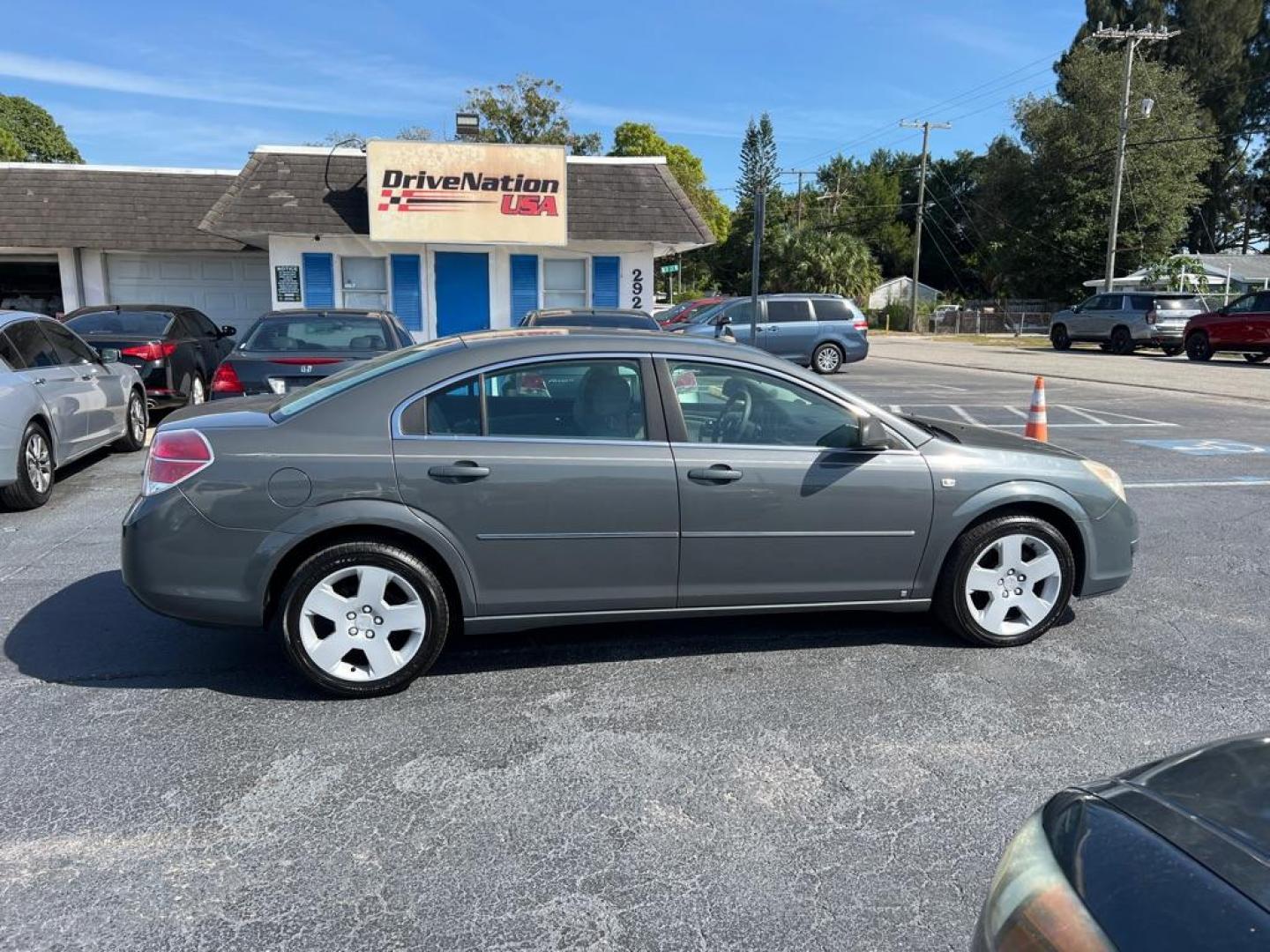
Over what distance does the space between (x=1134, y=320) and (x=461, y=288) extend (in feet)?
68.6

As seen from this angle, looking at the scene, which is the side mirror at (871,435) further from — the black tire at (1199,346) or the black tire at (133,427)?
the black tire at (1199,346)

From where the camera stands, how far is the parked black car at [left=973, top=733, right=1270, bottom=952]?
137cm

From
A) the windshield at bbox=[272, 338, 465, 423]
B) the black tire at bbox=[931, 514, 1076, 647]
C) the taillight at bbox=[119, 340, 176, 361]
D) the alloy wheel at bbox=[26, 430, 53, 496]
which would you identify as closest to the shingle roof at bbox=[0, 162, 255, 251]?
the taillight at bbox=[119, 340, 176, 361]

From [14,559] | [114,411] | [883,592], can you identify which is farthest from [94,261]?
[883,592]

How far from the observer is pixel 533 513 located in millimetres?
3893

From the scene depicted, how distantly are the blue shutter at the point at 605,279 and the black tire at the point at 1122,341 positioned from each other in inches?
713

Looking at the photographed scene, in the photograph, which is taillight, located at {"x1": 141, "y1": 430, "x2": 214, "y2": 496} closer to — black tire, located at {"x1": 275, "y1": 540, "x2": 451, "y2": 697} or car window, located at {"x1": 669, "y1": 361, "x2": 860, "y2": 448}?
black tire, located at {"x1": 275, "y1": 540, "x2": 451, "y2": 697}

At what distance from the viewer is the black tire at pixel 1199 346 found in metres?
24.6

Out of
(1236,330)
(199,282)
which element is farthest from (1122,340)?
(199,282)

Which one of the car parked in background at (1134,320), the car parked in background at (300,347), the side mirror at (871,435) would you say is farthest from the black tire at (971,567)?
the car parked in background at (1134,320)

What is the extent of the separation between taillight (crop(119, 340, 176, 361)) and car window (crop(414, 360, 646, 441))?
28.3ft

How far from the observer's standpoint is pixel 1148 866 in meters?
1.51

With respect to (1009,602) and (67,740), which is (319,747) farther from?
(1009,602)

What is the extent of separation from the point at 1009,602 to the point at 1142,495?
Result: 13.9 ft
